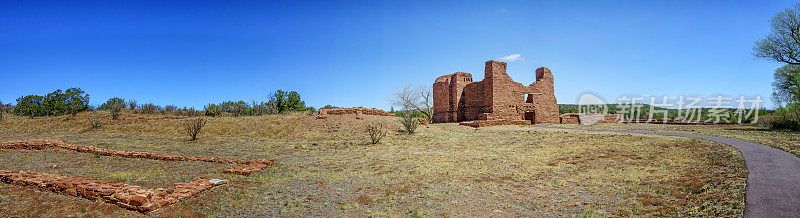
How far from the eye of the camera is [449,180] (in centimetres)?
638

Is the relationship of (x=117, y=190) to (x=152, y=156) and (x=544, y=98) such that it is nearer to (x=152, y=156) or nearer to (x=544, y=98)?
(x=152, y=156)

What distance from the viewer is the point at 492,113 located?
73.8ft

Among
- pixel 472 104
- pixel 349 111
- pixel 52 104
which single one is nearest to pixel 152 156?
pixel 349 111

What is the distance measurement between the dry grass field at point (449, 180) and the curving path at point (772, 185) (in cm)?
16

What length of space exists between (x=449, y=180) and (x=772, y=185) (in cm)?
484

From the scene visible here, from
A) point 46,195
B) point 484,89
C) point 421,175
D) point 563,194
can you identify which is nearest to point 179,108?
point 484,89

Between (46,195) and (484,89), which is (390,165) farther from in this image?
(484,89)

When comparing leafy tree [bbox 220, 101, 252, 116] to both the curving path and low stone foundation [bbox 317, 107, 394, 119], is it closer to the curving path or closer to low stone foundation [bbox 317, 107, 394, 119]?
low stone foundation [bbox 317, 107, 394, 119]

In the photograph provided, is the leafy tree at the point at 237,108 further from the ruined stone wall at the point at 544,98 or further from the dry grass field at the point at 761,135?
the dry grass field at the point at 761,135

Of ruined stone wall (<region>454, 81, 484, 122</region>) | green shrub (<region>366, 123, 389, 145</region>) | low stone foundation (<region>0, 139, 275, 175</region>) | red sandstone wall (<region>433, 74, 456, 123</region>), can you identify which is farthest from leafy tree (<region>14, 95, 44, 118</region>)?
ruined stone wall (<region>454, 81, 484, 122</region>)

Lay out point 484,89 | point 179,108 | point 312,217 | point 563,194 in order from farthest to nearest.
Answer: point 179,108
point 484,89
point 563,194
point 312,217

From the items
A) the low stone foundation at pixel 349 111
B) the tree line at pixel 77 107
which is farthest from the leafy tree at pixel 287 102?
the low stone foundation at pixel 349 111

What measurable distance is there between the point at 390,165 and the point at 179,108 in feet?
106

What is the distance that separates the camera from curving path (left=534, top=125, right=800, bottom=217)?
3792mm
